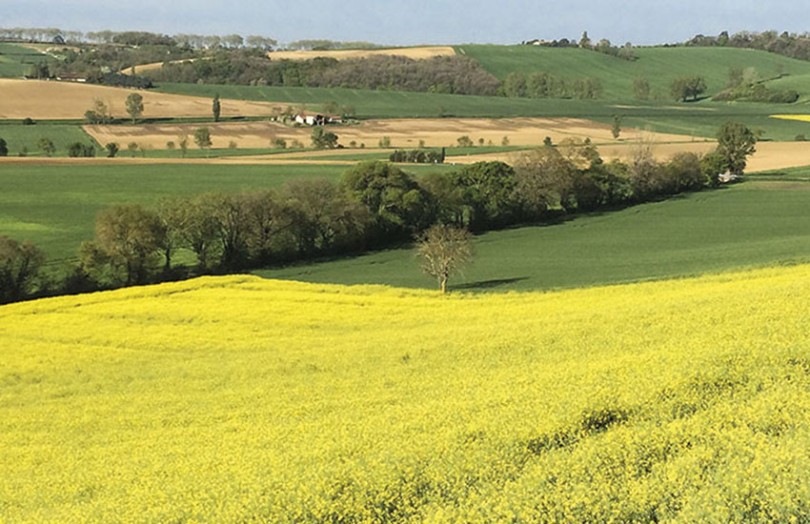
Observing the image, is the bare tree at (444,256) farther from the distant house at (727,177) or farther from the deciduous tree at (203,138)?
the deciduous tree at (203,138)

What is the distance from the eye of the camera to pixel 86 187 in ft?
262

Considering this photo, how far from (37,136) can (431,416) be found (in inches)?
4656

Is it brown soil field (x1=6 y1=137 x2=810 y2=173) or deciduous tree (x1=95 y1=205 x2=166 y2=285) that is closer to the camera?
deciduous tree (x1=95 y1=205 x2=166 y2=285)

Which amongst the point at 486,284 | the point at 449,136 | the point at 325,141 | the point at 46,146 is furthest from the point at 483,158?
the point at 486,284

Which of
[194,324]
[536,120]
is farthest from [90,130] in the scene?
[194,324]

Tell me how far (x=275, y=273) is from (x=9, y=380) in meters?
26.8

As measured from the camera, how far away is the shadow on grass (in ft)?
145

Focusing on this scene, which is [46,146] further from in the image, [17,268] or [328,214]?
[17,268]

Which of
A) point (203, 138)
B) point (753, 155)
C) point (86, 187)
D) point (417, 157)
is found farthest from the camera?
point (203, 138)

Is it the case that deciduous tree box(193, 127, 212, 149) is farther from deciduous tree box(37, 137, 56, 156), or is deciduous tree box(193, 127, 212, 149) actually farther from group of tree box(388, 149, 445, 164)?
group of tree box(388, 149, 445, 164)

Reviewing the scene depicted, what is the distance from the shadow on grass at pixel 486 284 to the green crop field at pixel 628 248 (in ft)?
0.21

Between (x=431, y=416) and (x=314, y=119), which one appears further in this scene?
(x=314, y=119)

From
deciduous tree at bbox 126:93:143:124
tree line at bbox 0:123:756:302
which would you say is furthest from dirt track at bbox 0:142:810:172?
deciduous tree at bbox 126:93:143:124

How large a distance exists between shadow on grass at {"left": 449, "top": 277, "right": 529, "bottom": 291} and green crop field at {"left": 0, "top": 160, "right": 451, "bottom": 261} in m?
29.3
